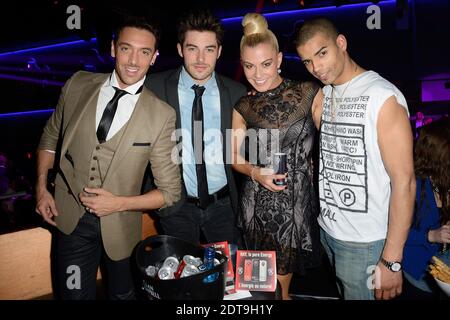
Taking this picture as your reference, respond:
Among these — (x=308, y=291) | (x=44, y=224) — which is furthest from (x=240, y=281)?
(x=308, y=291)

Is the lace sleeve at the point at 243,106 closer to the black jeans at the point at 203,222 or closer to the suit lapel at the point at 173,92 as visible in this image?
the suit lapel at the point at 173,92

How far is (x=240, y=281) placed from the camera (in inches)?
58.6

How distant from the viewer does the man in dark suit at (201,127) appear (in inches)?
79.8

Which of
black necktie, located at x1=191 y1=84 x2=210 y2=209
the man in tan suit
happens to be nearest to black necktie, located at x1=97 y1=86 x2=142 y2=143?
the man in tan suit

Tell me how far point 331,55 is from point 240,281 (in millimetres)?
1206

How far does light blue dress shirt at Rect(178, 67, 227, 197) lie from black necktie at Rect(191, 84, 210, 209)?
29 mm

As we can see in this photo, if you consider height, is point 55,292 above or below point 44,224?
below

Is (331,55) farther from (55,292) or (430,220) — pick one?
(55,292)

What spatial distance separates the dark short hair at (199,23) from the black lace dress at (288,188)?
542 millimetres

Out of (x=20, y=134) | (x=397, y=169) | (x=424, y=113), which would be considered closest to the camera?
(x=397, y=169)

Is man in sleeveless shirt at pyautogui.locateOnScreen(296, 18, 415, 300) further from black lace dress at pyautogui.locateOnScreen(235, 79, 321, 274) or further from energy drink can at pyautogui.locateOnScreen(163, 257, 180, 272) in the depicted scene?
energy drink can at pyautogui.locateOnScreen(163, 257, 180, 272)

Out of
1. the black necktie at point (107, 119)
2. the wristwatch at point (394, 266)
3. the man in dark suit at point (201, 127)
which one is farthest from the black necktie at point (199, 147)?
the wristwatch at point (394, 266)

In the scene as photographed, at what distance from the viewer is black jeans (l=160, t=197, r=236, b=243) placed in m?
2.10

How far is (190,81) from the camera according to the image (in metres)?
2.12
